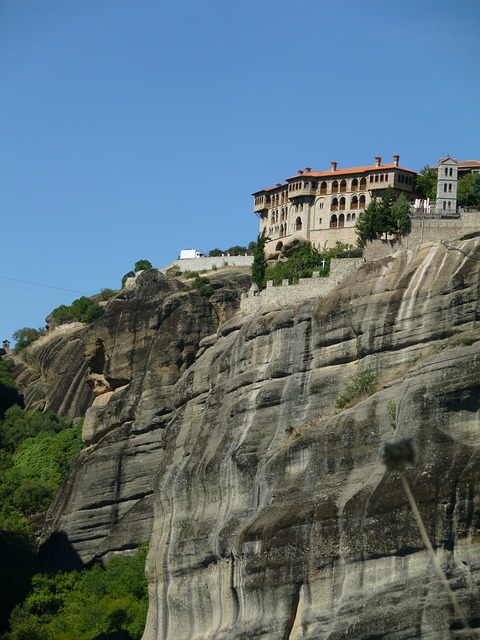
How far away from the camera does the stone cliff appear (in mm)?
78188

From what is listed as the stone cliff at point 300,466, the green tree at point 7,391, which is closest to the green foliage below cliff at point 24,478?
the green tree at point 7,391

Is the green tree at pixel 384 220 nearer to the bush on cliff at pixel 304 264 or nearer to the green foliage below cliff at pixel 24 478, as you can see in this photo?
the bush on cliff at pixel 304 264

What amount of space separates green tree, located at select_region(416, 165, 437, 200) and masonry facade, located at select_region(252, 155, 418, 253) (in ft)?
1.70

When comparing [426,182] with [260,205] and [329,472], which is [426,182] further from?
[329,472]

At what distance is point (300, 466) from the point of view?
289ft

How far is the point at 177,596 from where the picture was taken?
94375mm

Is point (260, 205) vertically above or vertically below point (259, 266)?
above

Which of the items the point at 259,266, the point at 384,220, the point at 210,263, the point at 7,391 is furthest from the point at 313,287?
the point at 7,391

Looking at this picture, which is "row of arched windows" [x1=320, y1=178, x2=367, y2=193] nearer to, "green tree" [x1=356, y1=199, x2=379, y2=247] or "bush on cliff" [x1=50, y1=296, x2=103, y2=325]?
"green tree" [x1=356, y1=199, x2=379, y2=247]

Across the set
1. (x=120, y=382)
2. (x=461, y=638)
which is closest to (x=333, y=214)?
(x=120, y=382)

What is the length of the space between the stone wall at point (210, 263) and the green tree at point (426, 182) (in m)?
17.0

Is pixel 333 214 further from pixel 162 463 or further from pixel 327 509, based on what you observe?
pixel 327 509

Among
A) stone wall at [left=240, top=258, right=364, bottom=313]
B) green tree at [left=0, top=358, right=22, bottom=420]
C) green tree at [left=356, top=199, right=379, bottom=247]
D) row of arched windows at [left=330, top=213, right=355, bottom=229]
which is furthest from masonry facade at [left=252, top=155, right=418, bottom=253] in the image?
green tree at [left=0, top=358, right=22, bottom=420]

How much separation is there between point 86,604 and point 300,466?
22.6 metres
